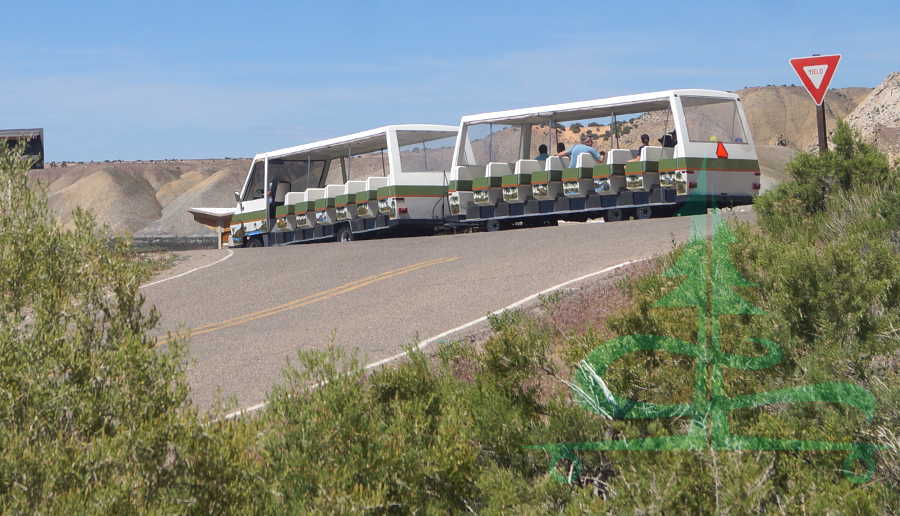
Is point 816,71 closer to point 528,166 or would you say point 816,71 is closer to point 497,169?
point 528,166

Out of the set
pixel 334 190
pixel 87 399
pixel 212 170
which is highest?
pixel 212 170

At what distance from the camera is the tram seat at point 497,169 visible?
1908 cm

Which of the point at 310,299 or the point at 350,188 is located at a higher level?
the point at 350,188

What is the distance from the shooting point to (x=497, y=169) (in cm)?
1916

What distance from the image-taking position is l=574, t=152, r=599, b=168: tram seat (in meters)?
17.5

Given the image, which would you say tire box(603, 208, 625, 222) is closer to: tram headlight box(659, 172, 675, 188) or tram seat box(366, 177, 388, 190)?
tram headlight box(659, 172, 675, 188)

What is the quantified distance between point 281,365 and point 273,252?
419 inches

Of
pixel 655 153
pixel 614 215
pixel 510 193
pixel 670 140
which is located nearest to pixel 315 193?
pixel 510 193

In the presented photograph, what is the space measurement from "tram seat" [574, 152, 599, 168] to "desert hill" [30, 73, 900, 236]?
3115 cm

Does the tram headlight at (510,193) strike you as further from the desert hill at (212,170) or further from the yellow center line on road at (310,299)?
the desert hill at (212,170)

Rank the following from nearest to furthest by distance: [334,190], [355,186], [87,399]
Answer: [87,399], [355,186], [334,190]

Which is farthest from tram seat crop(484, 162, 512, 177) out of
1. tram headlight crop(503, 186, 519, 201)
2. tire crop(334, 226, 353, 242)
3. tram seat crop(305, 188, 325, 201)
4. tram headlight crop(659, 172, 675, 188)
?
tram seat crop(305, 188, 325, 201)

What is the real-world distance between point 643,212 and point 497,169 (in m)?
3.74

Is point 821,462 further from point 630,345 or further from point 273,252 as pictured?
point 273,252
